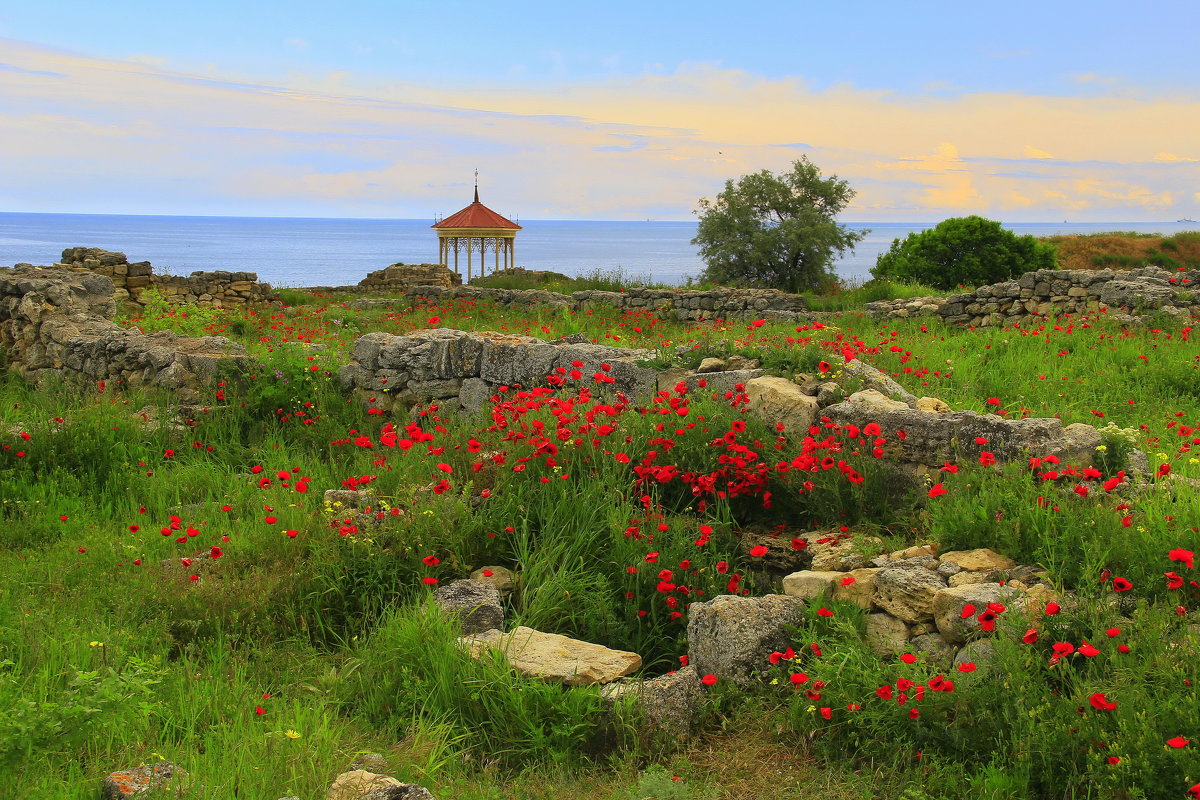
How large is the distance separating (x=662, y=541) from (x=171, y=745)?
8.94 ft

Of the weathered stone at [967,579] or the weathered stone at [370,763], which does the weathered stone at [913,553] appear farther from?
the weathered stone at [370,763]

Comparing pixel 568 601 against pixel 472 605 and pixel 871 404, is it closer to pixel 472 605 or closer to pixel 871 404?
pixel 472 605

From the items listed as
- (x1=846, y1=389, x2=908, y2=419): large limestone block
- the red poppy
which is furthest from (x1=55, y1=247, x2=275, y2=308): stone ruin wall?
the red poppy

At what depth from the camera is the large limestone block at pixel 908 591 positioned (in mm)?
4219

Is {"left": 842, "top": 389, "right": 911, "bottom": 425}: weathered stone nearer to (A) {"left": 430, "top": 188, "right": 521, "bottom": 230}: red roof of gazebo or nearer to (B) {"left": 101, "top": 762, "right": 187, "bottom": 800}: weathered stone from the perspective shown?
(B) {"left": 101, "top": 762, "right": 187, "bottom": 800}: weathered stone

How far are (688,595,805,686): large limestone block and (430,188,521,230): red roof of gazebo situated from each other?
29084 millimetres

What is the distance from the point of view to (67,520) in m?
6.26

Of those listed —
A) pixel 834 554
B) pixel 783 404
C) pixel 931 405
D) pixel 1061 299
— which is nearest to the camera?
pixel 834 554

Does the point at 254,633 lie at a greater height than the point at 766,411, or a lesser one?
lesser

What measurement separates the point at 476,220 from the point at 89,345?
23671mm

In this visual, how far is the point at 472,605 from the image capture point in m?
4.62

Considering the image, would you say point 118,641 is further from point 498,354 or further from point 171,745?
point 498,354

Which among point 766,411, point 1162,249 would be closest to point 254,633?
point 766,411

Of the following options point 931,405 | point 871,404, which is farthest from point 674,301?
Result: point 871,404
